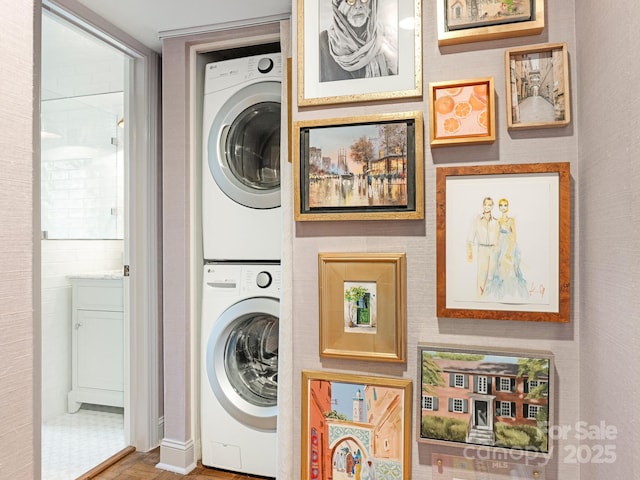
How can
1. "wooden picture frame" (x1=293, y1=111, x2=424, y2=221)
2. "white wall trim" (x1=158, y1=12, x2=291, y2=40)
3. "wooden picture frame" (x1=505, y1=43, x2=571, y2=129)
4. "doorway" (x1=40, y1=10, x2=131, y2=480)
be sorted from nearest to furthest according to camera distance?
"wooden picture frame" (x1=505, y1=43, x2=571, y2=129)
"wooden picture frame" (x1=293, y1=111, x2=424, y2=221)
"white wall trim" (x1=158, y1=12, x2=291, y2=40)
"doorway" (x1=40, y1=10, x2=131, y2=480)

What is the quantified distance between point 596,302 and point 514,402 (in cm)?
38

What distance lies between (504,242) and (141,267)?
6.46ft

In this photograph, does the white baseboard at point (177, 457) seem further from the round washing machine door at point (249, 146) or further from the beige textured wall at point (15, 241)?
the beige textured wall at point (15, 241)

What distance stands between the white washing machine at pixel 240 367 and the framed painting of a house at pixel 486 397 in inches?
39.2

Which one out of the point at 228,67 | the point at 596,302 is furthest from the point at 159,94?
the point at 596,302

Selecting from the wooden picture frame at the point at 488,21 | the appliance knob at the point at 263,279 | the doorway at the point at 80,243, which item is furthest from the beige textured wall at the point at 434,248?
the doorway at the point at 80,243

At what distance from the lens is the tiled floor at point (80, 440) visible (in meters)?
2.33

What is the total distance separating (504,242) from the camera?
1.31 metres

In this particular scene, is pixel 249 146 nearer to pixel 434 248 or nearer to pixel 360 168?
pixel 360 168

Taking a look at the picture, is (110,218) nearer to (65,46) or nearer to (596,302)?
(65,46)

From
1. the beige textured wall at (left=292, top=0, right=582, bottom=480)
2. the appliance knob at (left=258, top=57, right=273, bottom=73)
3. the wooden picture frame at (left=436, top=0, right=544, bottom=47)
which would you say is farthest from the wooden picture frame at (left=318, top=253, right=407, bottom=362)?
the appliance knob at (left=258, top=57, right=273, bottom=73)

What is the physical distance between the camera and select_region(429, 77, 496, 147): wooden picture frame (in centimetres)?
131

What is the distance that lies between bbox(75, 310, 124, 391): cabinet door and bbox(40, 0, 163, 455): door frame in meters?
0.53

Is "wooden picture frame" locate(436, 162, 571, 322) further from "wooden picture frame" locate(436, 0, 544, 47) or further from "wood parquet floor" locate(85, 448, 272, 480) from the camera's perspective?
"wood parquet floor" locate(85, 448, 272, 480)
